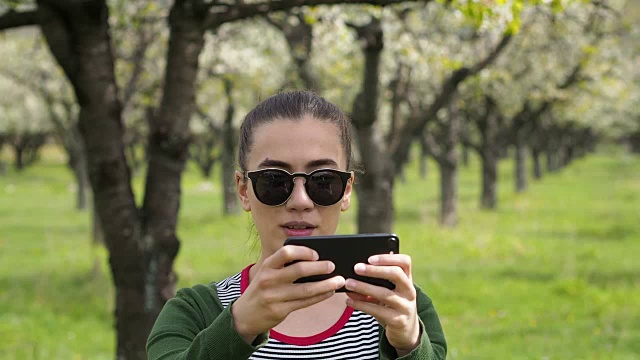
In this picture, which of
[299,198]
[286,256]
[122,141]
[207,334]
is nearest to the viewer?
[286,256]

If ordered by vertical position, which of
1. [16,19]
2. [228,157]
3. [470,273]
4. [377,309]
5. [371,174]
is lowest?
[470,273]

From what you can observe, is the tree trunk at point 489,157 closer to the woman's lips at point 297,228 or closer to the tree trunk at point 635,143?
the woman's lips at point 297,228

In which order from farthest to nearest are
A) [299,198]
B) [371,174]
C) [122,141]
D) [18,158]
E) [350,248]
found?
[18,158], [371,174], [122,141], [299,198], [350,248]

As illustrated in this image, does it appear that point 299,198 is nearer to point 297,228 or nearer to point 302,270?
point 297,228

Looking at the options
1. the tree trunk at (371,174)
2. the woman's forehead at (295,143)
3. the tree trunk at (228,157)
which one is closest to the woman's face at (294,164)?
the woman's forehead at (295,143)

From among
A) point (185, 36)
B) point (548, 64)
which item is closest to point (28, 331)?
point (185, 36)

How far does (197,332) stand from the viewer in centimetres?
270

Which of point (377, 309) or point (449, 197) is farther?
point (449, 197)

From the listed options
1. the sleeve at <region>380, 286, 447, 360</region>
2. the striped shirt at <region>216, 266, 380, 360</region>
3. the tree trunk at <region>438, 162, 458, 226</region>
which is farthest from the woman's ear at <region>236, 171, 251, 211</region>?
the tree trunk at <region>438, 162, 458, 226</region>

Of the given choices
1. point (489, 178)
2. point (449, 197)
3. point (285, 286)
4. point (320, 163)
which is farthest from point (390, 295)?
point (489, 178)

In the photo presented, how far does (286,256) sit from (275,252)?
25 centimetres

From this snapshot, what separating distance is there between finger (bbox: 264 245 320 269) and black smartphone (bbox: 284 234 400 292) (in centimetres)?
5

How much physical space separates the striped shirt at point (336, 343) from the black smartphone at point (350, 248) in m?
0.42

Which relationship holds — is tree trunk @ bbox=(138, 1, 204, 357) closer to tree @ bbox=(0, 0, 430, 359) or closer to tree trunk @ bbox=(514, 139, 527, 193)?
tree @ bbox=(0, 0, 430, 359)
